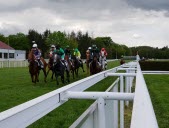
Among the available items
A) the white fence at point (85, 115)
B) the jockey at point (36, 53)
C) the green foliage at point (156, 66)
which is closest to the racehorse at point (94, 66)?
the jockey at point (36, 53)

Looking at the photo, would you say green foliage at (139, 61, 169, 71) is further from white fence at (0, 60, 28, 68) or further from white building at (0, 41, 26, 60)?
white building at (0, 41, 26, 60)

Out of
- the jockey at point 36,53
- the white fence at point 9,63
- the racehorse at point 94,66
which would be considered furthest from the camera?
the white fence at point 9,63

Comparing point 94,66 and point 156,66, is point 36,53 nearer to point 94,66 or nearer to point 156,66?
point 94,66

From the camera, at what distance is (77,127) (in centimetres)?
263

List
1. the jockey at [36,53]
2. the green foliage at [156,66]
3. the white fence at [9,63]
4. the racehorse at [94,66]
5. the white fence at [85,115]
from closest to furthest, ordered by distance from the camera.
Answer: the white fence at [85,115] → the jockey at [36,53] → the racehorse at [94,66] → the green foliage at [156,66] → the white fence at [9,63]

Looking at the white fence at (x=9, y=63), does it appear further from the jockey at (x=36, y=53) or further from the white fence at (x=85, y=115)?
the white fence at (x=85, y=115)

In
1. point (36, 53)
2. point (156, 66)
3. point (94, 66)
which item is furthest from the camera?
point (156, 66)

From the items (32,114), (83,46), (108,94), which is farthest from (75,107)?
(83,46)

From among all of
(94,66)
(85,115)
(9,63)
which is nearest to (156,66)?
(9,63)

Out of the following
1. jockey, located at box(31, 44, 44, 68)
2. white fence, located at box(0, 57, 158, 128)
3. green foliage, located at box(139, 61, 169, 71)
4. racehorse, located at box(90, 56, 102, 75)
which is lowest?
green foliage, located at box(139, 61, 169, 71)

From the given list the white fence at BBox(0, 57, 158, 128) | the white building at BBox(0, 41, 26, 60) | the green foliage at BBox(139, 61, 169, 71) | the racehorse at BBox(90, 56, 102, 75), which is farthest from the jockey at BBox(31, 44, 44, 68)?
the white building at BBox(0, 41, 26, 60)

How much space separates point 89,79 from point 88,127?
1.22 meters

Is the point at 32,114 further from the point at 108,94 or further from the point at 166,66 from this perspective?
the point at 166,66

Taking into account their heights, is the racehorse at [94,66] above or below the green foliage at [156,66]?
above
